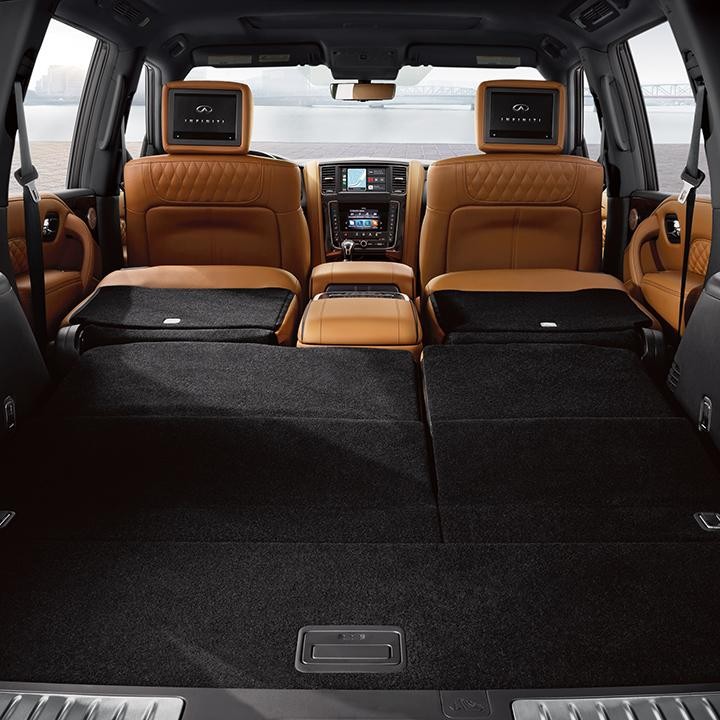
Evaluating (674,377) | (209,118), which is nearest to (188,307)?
(209,118)

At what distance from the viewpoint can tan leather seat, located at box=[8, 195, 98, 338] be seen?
3.18 m

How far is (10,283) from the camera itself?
2281mm

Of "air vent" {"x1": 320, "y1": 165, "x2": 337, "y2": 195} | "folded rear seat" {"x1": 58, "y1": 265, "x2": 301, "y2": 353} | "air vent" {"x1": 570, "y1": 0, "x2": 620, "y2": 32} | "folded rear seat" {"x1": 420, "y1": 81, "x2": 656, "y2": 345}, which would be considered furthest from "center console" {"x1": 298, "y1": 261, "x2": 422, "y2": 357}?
"air vent" {"x1": 570, "y1": 0, "x2": 620, "y2": 32}

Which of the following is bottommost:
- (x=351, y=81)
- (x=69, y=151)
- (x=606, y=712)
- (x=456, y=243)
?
(x=606, y=712)

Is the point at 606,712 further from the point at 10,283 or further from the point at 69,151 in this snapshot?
the point at 69,151

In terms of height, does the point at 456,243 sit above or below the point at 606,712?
above

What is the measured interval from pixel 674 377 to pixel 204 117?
2.45m

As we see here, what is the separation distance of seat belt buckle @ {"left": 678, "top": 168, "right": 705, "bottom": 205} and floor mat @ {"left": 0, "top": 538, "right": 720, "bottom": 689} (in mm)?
1343

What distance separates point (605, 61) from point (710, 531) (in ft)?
10.4

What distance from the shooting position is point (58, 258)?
11.9 ft

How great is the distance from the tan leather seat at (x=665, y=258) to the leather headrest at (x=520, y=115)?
23.0 inches

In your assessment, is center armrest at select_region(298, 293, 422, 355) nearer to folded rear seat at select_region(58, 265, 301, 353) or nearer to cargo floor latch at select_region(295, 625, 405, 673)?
folded rear seat at select_region(58, 265, 301, 353)

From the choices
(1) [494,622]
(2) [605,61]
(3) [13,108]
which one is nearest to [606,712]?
(1) [494,622]

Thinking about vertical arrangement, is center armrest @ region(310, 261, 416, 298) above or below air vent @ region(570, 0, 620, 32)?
below
